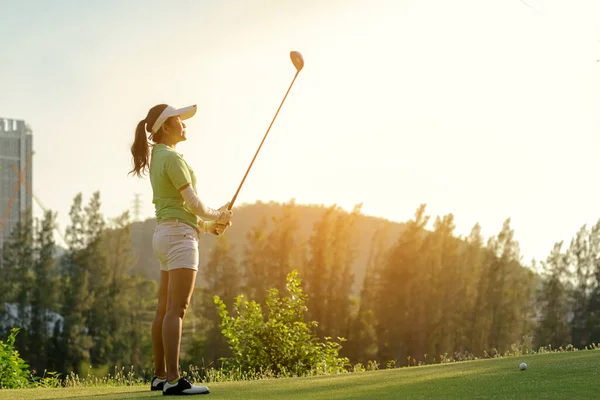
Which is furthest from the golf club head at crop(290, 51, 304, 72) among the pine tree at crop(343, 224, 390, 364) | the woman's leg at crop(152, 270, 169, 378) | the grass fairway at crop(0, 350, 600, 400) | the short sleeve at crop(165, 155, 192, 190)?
the pine tree at crop(343, 224, 390, 364)

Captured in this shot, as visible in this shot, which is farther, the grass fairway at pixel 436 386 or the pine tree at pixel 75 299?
the pine tree at pixel 75 299

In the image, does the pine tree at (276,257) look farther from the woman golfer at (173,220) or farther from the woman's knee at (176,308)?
the woman's knee at (176,308)

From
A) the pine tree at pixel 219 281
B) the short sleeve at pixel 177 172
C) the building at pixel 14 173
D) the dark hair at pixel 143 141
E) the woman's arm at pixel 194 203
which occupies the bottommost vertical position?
the woman's arm at pixel 194 203

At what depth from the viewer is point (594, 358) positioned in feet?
25.8

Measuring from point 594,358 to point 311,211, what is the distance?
70651 mm

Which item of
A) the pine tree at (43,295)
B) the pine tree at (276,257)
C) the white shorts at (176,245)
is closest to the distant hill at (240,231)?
the pine tree at (276,257)

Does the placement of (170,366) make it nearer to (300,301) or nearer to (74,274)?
(300,301)

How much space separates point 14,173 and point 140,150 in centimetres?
8404

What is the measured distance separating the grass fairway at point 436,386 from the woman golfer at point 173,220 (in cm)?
47

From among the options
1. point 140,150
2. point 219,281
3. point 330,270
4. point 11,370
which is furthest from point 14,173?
point 140,150

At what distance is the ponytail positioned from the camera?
673 cm

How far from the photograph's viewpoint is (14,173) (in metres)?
85.8

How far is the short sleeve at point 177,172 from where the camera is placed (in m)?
6.29

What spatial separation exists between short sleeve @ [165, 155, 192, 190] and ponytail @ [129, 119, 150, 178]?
47 centimetres
